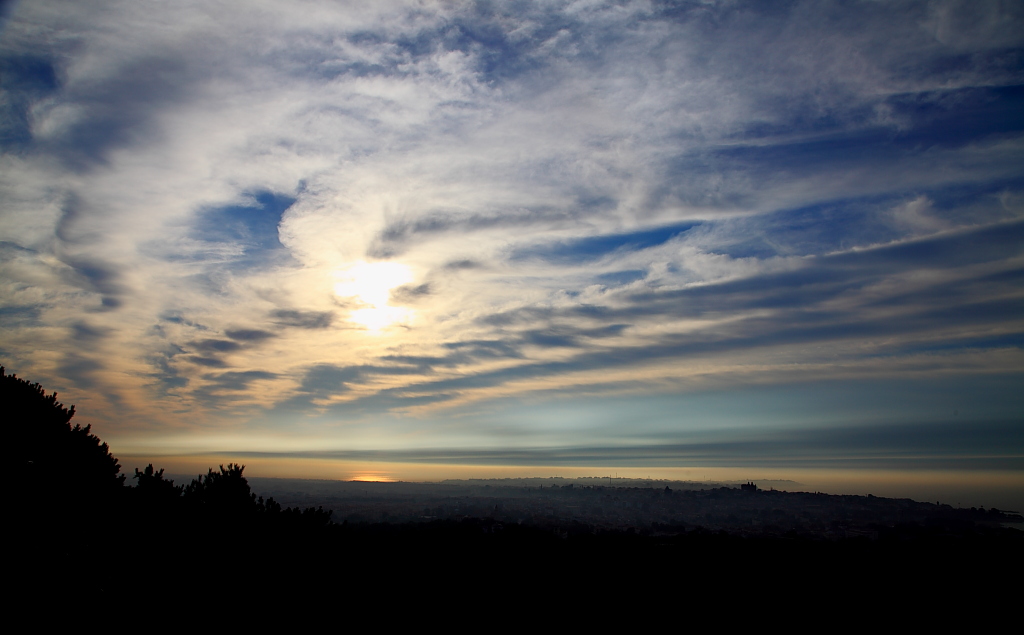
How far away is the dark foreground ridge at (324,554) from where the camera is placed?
24.8m

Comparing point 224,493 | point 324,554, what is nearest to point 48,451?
point 224,493

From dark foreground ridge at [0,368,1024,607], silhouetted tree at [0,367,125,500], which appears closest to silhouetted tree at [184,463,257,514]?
dark foreground ridge at [0,368,1024,607]

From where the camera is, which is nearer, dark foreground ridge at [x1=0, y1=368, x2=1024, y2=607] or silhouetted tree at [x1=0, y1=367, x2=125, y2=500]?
dark foreground ridge at [x1=0, y1=368, x2=1024, y2=607]

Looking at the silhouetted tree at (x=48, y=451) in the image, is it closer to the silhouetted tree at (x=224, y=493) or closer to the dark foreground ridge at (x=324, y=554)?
the dark foreground ridge at (x=324, y=554)

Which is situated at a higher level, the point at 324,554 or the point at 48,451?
the point at 48,451

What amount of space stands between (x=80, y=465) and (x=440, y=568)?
78.7 ft

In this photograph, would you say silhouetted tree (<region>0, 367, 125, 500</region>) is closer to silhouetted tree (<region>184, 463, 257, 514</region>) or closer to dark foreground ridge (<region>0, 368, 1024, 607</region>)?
dark foreground ridge (<region>0, 368, 1024, 607</region>)

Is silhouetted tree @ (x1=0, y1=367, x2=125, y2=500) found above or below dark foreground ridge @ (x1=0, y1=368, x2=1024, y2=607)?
above

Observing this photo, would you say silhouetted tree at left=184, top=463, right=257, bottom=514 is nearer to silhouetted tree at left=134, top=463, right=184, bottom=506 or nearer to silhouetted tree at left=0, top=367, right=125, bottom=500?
silhouetted tree at left=134, top=463, right=184, bottom=506

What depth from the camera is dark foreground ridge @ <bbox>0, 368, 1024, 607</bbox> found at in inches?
976

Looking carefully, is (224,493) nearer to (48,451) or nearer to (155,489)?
(155,489)

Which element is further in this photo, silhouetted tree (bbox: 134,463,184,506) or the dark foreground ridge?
silhouetted tree (bbox: 134,463,184,506)

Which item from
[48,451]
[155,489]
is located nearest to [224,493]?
[155,489]

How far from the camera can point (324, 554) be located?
2880 centimetres
